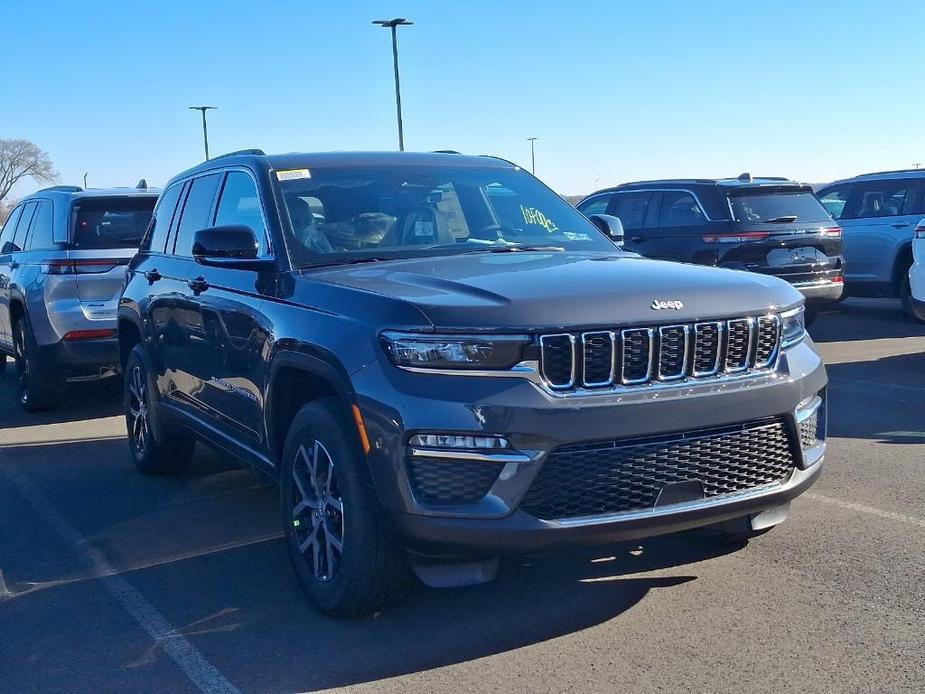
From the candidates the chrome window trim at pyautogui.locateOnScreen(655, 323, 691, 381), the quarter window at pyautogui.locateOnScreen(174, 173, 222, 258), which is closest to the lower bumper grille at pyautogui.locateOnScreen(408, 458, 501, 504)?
the chrome window trim at pyautogui.locateOnScreen(655, 323, 691, 381)

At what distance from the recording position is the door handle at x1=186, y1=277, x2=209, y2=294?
5.69m

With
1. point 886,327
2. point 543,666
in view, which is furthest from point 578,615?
point 886,327

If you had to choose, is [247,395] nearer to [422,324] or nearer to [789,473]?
[422,324]

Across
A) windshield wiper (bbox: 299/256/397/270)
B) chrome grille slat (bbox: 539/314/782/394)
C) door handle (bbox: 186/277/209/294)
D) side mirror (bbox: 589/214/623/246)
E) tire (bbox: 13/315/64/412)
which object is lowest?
tire (bbox: 13/315/64/412)

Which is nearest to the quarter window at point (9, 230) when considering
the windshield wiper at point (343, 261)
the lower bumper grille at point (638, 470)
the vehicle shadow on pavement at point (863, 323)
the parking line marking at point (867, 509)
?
the windshield wiper at point (343, 261)

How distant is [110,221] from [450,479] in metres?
6.75

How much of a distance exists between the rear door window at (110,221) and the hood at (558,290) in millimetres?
5309

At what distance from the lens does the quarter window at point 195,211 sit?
6.13m

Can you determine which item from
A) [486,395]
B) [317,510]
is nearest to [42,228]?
[317,510]

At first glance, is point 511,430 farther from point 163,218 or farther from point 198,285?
point 163,218

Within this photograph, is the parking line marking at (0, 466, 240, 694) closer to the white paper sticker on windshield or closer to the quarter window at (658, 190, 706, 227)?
the white paper sticker on windshield

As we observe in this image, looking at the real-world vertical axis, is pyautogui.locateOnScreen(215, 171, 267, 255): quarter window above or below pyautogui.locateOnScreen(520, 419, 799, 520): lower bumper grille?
above

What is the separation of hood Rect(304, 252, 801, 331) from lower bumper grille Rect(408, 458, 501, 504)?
471 mm

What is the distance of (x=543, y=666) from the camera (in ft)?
12.6
